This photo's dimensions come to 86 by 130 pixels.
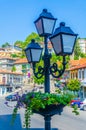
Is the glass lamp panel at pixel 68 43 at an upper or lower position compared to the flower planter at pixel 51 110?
upper

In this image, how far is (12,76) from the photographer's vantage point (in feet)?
265

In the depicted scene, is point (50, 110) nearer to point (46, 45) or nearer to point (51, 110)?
point (51, 110)

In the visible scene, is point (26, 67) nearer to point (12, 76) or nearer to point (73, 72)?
point (12, 76)

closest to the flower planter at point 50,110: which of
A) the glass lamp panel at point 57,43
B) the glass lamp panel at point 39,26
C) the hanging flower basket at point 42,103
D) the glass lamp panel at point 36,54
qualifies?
the hanging flower basket at point 42,103

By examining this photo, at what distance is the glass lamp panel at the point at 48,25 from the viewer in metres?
5.81

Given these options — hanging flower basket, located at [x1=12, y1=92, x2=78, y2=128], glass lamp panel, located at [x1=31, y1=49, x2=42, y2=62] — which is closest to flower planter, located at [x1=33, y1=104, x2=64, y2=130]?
hanging flower basket, located at [x1=12, y1=92, x2=78, y2=128]

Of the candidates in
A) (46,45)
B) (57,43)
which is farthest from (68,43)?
(46,45)

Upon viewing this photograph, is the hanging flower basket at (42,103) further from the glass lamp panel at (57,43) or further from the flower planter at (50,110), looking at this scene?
the glass lamp panel at (57,43)

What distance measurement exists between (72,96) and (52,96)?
0.47 metres

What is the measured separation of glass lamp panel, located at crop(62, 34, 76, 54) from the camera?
531 cm

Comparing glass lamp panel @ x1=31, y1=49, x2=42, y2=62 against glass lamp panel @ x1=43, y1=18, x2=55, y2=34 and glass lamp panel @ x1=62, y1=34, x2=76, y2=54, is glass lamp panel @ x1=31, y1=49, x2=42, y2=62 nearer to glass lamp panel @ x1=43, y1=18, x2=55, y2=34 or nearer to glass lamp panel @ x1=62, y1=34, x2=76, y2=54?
glass lamp panel @ x1=43, y1=18, x2=55, y2=34

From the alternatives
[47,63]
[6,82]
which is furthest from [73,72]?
[47,63]

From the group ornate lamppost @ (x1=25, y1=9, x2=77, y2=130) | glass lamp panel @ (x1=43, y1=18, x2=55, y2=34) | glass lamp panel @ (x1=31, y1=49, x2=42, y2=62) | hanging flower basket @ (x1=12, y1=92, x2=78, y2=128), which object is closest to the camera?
hanging flower basket @ (x1=12, y1=92, x2=78, y2=128)

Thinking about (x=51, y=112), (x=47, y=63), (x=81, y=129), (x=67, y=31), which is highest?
(x=67, y=31)
